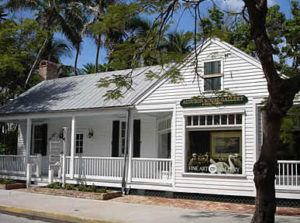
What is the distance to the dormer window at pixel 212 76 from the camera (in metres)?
12.9

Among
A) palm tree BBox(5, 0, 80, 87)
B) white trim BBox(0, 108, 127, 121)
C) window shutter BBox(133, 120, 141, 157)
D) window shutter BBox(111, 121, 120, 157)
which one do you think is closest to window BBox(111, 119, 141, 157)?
window shutter BBox(111, 121, 120, 157)

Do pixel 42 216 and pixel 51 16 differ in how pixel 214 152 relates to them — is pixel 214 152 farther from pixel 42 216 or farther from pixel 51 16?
pixel 51 16

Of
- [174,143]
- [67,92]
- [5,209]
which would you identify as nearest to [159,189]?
[174,143]

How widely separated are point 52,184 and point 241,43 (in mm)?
17423

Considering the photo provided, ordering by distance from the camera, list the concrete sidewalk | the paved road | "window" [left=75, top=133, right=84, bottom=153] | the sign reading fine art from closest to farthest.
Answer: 1. the concrete sidewalk
2. the paved road
3. the sign reading fine art
4. "window" [left=75, top=133, right=84, bottom=153]

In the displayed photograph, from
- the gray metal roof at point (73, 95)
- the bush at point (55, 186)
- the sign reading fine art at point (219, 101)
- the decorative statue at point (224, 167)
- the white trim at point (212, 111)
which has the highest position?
the gray metal roof at point (73, 95)

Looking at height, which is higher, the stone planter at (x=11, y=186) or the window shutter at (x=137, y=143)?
the window shutter at (x=137, y=143)

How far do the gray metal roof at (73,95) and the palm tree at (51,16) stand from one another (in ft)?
21.6

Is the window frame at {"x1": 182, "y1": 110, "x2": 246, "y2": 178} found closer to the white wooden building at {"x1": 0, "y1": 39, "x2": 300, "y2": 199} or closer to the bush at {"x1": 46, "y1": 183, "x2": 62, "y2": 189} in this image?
the white wooden building at {"x1": 0, "y1": 39, "x2": 300, "y2": 199}

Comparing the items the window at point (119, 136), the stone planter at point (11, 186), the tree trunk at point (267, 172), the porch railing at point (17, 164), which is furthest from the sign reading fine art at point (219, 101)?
the stone planter at point (11, 186)

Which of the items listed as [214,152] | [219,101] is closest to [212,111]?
[219,101]

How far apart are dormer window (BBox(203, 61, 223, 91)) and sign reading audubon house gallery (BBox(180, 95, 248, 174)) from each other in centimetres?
51

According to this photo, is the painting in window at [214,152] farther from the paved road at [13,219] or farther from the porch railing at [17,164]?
the porch railing at [17,164]

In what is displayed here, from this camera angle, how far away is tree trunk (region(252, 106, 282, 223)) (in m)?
7.14
